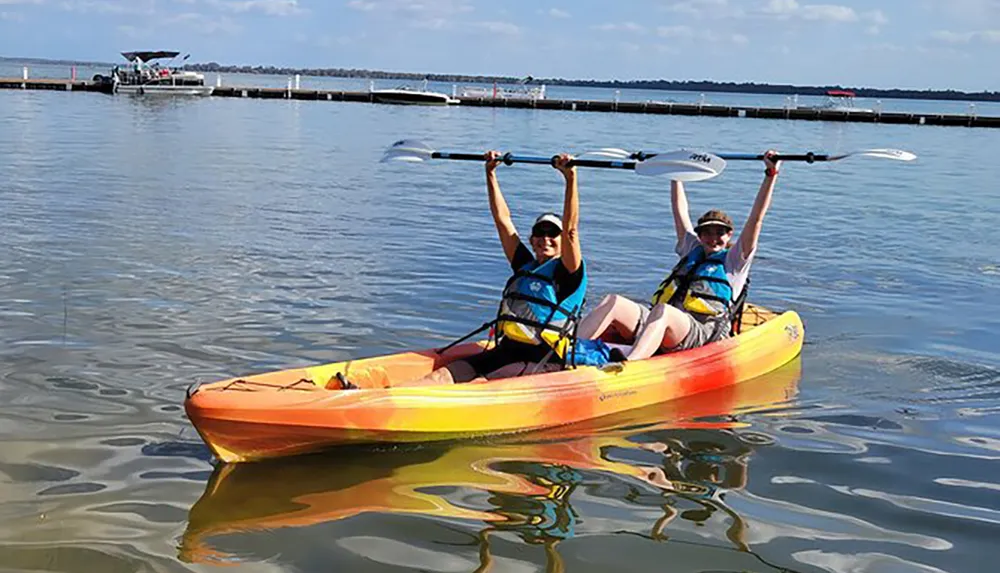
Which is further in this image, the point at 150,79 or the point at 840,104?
the point at 840,104

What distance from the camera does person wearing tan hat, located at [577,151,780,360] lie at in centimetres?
729

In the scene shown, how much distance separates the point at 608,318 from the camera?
7281 mm

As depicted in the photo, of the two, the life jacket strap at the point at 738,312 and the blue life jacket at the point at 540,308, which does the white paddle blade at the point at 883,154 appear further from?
the blue life jacket at the point at 540,308

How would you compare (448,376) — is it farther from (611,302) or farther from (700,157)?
(700,157)

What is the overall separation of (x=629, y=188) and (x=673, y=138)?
16051mm

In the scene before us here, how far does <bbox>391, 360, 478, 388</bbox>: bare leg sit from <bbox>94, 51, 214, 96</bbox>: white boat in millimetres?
45712

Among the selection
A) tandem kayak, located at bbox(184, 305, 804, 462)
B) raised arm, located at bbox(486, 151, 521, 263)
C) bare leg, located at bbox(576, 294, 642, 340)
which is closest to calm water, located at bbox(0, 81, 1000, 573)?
tandem kayak, located at bbox(184, 305, 804, 462)

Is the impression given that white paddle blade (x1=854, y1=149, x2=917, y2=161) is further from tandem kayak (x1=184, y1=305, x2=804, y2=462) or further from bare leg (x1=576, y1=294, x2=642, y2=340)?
bare leg (x1=576, y1=294, x2=642, y2=340)

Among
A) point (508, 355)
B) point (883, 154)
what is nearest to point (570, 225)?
point (508, 355)

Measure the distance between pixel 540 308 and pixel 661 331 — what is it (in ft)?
4.02

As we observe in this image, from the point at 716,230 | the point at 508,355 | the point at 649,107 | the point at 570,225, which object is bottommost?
the point at 508,355

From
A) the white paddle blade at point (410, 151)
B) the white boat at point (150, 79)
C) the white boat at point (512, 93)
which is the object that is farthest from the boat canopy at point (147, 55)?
the white paddle blade at point (410, 151)

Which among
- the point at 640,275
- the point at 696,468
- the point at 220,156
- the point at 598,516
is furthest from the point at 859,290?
the point at 220,156

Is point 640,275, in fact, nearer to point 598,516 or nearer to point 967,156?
point 598,516
